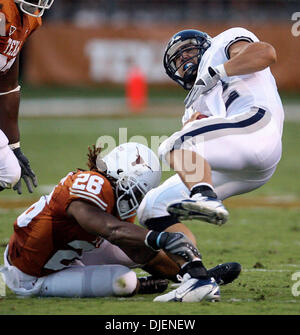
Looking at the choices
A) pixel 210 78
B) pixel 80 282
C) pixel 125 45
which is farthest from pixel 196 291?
pixel 125 45

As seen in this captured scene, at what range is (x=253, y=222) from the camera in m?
7.16

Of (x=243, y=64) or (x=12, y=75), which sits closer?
(x=243, y=64)

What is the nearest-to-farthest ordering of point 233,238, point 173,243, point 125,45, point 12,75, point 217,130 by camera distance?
point 173,243, point 217,130, point 12,75, point 233,238, point 125,45

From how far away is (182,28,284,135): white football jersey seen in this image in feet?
15.0

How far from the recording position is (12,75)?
5.53 m

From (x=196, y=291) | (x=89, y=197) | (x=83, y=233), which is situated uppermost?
(x=89, y=197)

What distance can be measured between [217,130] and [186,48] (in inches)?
26.1

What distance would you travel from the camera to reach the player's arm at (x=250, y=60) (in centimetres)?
442

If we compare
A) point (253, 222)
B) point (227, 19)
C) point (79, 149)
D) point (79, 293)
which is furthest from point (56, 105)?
point (79, 293)

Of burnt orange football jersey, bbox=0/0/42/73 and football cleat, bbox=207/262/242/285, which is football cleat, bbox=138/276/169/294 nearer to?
football cleat, bbox=207/262/242/285

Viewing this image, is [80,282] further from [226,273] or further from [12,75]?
[12,75]

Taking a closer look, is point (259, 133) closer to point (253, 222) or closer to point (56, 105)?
point (253, 222)

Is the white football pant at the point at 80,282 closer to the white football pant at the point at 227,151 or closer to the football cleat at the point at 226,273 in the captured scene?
the white football pant at the point at 227,151
